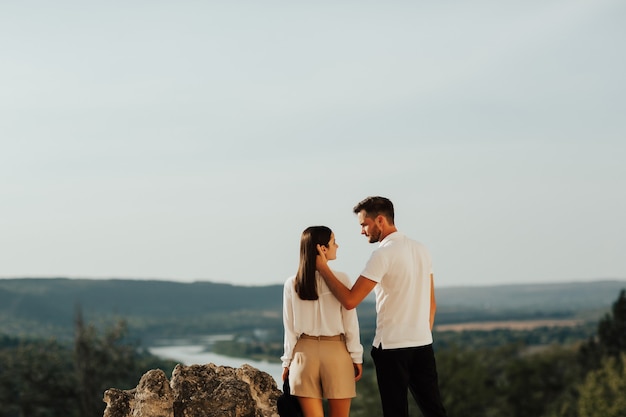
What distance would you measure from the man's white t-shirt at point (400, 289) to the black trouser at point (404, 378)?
8 centimetres

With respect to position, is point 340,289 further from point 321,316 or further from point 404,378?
point 404,378

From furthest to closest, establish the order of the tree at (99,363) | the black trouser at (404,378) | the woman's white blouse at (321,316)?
the tree at (99,363) < the black trouser at (404,378) < the woman's white blouse at (321,316)

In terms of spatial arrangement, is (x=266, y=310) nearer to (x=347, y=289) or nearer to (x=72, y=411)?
(x=72, y=411)

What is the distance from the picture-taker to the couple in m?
6.28

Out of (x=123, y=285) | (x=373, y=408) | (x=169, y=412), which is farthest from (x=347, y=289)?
(x=123, y=285)

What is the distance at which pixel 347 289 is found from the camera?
6.28 metres

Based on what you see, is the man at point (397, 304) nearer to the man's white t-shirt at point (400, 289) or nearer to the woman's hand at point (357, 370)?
the man's white t-shirt at point (400, 289)

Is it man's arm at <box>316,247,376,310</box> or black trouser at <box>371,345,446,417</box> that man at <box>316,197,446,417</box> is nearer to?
black trouser at <box>371,345,446,417</box>

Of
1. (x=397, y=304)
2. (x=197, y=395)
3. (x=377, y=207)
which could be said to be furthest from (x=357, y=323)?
(x=197, y=395)

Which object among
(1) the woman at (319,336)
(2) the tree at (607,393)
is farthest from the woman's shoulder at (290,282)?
(2) the tree at (607,393)

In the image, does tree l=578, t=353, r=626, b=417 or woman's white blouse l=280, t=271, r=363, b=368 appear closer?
woman's white blouse l=280, t=271, r=363, b=368

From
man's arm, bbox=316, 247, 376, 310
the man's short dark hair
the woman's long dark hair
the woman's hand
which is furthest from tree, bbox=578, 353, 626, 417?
the woman's long dark hair

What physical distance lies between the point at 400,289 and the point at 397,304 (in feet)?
0.37

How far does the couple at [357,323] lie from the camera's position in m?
6.28
